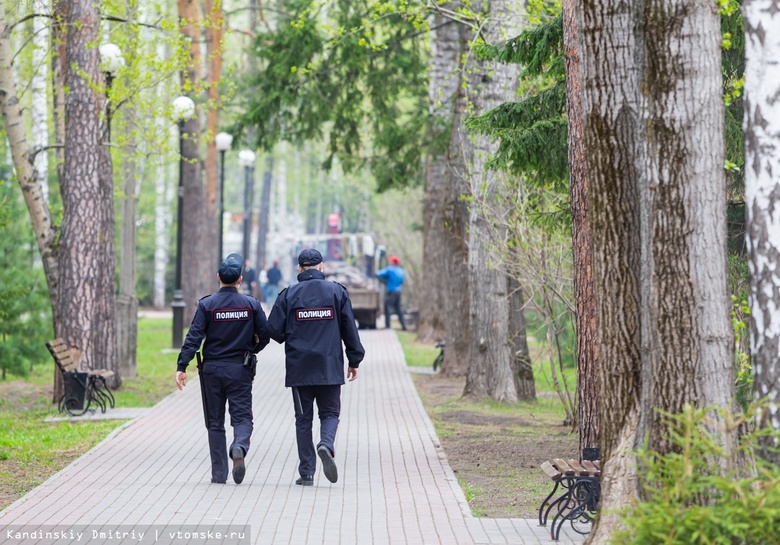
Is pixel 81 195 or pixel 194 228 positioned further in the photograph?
pixel 194 228

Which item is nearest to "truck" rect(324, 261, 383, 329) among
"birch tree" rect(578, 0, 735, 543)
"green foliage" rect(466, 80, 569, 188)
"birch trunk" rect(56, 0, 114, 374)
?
"birch trunk" rect(56, 0, 114, 374)

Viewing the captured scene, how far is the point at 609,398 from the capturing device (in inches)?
267

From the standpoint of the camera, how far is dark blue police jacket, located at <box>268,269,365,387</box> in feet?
31.0

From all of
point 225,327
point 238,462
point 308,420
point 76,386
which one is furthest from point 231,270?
point 76,386

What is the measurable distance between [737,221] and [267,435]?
217 inches

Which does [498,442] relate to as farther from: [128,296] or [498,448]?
[128,296]

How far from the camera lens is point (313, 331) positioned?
9.55m

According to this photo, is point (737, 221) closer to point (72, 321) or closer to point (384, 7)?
point (384, 7)

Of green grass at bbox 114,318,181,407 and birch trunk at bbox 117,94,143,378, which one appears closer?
green grass at bbox 114,318,181,407

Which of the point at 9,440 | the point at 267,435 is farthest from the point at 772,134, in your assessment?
the point at 9,440

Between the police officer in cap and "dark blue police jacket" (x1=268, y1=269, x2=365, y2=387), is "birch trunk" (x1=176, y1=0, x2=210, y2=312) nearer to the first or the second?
the police officer in cap

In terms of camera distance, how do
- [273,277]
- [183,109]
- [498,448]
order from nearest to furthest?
[498,448] → [183,109] → [273,277]

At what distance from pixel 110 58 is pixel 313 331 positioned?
326 inches

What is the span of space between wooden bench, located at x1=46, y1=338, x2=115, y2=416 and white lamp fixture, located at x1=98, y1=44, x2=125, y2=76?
3.66 m
